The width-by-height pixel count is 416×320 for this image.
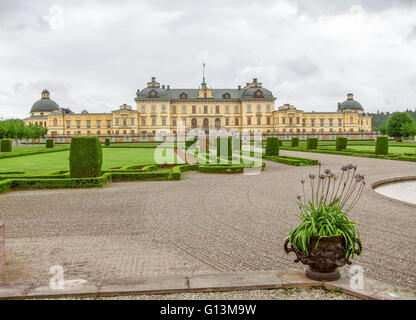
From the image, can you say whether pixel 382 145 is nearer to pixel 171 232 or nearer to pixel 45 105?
pixel 171 232

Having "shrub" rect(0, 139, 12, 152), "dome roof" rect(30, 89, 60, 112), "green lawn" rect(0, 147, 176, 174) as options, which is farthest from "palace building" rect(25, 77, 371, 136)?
"green lawn" rect(0, 147, 176, 174)

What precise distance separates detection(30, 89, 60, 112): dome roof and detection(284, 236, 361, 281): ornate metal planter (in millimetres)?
71197

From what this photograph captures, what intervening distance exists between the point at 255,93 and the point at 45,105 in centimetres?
3879

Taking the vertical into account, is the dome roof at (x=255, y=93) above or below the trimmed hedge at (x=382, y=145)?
above

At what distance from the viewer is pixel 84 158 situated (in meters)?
11.3

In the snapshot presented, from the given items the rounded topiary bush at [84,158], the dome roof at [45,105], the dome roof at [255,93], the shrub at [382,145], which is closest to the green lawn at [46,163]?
the rounded topiary bush at [84,158]

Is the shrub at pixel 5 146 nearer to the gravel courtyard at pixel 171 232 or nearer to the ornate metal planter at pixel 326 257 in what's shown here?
the gravel courtyard at pixel 171 232

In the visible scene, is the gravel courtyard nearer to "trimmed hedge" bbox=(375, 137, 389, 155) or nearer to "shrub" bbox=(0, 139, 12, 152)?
"trimmed hedge" bbox=(375, 137, 389, 155)

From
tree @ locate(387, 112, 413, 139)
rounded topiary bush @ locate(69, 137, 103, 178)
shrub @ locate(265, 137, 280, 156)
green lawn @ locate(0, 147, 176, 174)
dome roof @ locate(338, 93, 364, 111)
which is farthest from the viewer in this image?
dome roof @ locate(338, 93, 364, 111)

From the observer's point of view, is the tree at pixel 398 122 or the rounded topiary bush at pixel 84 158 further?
the tree at pixel 398 122

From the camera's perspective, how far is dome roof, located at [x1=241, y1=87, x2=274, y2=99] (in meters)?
61.6

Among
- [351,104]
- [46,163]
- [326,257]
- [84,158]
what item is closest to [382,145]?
[84,158]

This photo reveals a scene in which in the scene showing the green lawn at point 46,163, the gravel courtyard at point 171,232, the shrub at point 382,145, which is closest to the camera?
the gravel courtyard at point 171,232

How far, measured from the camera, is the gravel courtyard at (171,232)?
429 cm
